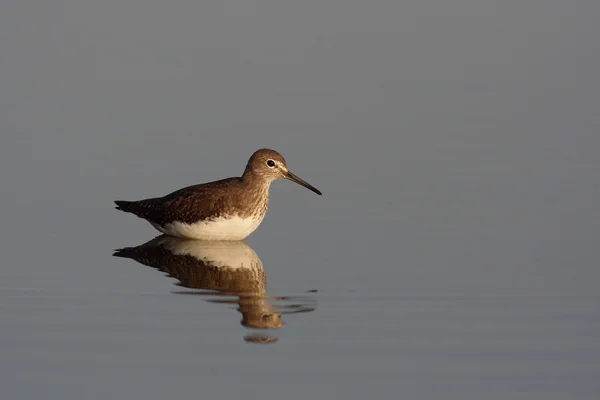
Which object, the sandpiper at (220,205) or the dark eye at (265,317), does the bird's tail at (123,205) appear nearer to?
the sandpiper at (220,205)

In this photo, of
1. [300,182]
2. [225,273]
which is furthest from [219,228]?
[225,273]

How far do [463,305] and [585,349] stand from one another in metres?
1.68

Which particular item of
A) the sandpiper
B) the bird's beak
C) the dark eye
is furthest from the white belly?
the dark eye

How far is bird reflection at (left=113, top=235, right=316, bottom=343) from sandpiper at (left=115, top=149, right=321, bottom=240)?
6.3 inches

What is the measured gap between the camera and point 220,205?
51.1 ft

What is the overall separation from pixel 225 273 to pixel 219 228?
2.29 metres

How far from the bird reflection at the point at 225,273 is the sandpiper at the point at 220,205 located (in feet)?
0.52

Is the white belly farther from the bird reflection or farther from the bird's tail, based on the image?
the bird's tail

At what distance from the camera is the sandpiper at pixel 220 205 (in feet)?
50.4

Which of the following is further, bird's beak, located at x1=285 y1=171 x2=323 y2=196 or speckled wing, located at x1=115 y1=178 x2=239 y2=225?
bird's beak, located at x1=285 y1=171 x2=323 y2=196

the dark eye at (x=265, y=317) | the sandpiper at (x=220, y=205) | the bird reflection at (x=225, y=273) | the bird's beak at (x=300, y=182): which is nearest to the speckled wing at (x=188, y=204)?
the sandpiper at (x=220, y=205)

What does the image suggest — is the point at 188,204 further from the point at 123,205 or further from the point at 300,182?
the point at 300,182

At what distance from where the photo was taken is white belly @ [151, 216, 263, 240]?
1525 centimetres

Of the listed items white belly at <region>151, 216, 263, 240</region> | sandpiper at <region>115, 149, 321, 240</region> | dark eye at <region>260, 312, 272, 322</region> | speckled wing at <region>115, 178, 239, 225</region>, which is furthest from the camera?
speckled wing at <region>115, 178, 239, 225</region>
